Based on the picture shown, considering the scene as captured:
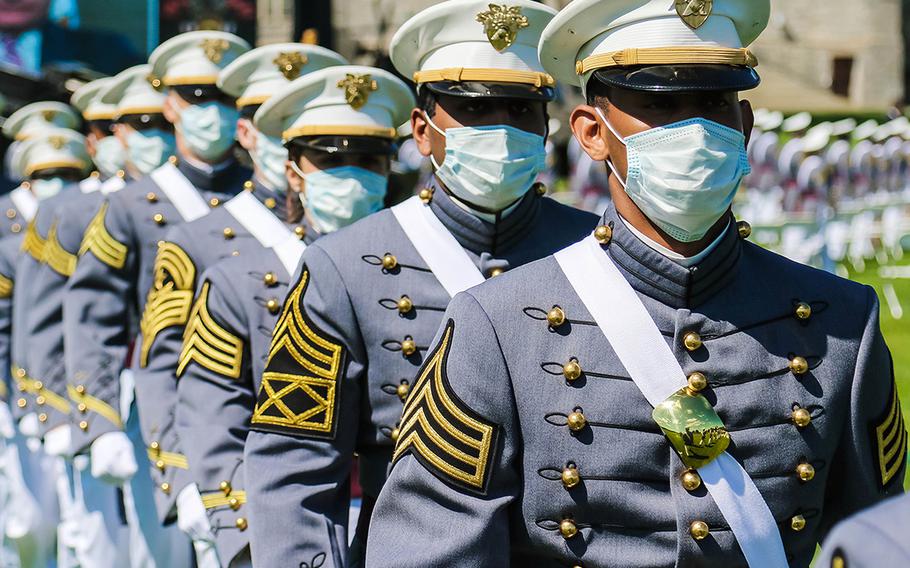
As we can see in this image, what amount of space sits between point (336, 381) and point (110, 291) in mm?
3468

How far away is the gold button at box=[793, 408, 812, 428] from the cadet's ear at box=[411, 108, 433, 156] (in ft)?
5.63

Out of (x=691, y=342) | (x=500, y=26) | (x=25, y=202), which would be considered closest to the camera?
(x=691, y=342)

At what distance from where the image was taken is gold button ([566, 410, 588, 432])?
3266mm

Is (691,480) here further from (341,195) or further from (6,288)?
(6,288)

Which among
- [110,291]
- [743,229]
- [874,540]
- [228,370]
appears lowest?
[110,291]

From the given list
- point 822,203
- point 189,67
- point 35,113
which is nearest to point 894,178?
point 822,203

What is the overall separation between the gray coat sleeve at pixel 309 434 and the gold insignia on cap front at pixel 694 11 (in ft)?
4.75

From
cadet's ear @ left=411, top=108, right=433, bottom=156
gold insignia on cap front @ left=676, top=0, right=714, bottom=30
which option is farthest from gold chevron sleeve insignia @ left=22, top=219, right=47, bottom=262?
gold insignia on cap front @ left=676, top=0, right=714, bottom=30

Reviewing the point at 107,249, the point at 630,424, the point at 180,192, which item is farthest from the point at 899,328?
the point at 630,424

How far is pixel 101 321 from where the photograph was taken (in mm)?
7484

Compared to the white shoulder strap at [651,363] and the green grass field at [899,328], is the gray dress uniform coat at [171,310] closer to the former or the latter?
the white shoulder strap at [651,363]

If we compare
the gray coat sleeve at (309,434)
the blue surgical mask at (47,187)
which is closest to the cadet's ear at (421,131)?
the gray coat sleeve at (309,434)

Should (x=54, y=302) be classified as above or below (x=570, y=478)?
below

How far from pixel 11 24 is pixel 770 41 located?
162 feet
